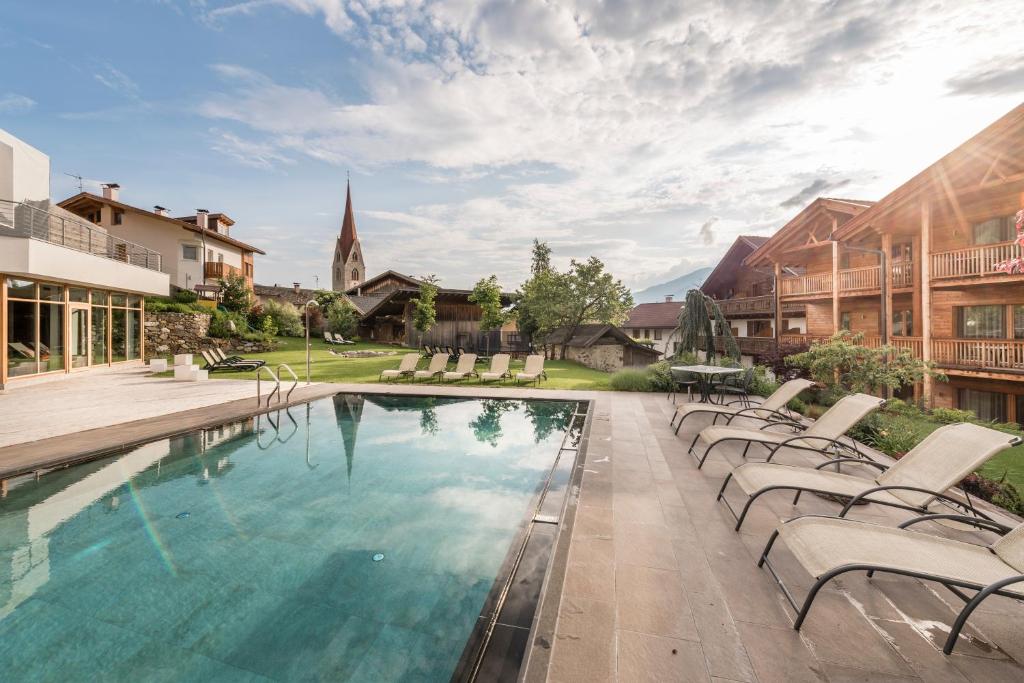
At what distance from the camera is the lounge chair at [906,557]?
215cm

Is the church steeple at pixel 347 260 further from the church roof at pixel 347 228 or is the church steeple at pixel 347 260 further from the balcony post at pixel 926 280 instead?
the balcony post at pixel 926 280

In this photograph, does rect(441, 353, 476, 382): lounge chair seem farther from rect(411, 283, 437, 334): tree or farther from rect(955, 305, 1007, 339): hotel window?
rect(955, 305, 1007, 339): hotel window

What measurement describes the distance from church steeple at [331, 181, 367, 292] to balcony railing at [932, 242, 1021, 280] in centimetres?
6374

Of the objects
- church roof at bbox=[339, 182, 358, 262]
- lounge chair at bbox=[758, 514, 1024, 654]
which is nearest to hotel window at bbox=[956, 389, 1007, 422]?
lounge chair at bbox=[758, 514, 1024, 654]

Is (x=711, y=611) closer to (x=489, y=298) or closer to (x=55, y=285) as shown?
(x=55, y=285)

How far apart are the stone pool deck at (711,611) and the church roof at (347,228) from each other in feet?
224

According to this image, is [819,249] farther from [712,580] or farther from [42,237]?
[42,237]

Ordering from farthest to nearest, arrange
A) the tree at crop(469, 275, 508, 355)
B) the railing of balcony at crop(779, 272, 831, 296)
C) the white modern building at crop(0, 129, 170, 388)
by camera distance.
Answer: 1. the tree at crop(469, 275, 508, 355)
2. the railing of balcony at crop(779, 272, 831, 296)
3. the white modern building at crop(0, 129, 170, 388)

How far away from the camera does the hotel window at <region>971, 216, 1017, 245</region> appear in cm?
1170

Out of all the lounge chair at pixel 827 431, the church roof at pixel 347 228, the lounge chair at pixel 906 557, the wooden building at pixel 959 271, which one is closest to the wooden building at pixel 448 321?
the wooden building at pixel 959 271

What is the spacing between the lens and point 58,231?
14.2 m

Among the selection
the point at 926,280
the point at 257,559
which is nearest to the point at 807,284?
the point at 926,280

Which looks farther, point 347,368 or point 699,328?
point 347,368

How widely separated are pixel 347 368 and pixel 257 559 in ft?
51.4
